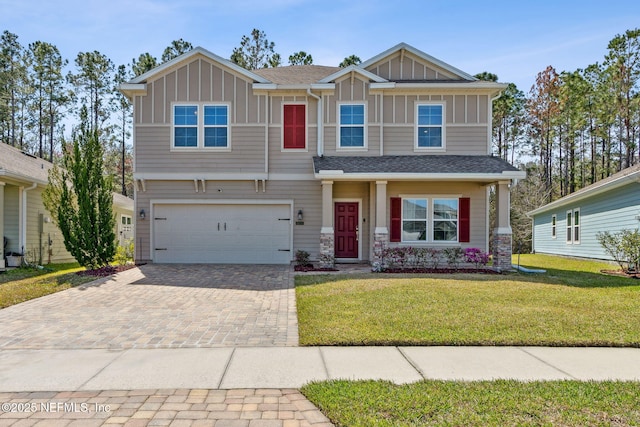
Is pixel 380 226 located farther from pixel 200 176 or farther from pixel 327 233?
pixel 200 176

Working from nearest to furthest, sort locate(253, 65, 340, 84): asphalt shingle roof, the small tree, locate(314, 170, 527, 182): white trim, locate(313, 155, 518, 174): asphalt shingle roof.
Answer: the small tree
locate(314, 170, 527, 182): white trim
locate(313, 155, 518, 174): asphalt shingle roof
locate(253, 65, 340, 84): asphalt shingle roof

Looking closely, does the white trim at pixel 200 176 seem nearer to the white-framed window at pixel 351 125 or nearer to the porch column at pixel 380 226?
the white-framed window at pixel 351 125

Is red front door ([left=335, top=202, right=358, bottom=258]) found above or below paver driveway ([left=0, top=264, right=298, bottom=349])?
above

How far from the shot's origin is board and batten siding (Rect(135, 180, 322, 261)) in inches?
556

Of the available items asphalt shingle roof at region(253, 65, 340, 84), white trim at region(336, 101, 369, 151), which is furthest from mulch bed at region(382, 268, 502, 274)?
asphalt shingle roof at region(253, 65, 340, 84)

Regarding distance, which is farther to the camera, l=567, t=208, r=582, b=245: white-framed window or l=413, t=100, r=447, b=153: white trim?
l=567, t=208, r=582, b=245: white-framed window

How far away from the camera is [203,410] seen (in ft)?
11.5

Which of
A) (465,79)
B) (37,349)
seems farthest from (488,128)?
(37,349)

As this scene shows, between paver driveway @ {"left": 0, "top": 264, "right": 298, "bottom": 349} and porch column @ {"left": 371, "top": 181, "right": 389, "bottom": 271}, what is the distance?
3034 mm

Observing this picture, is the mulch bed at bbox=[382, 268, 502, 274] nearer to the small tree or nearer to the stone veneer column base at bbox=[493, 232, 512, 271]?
the stone veneer column base at bbox=[493, 232, 512, 271]

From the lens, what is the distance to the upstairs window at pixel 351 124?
14258 mm

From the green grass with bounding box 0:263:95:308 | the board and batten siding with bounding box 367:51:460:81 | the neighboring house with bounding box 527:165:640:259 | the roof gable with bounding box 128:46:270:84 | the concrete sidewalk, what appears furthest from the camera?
the neighboring house with bounding box 527:165:640:259

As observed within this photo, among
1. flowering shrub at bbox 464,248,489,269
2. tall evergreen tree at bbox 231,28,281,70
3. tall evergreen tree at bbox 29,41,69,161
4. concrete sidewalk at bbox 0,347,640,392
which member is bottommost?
concrete sidewalk at bbox 0,347,640,392

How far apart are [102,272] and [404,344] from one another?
9.36m
